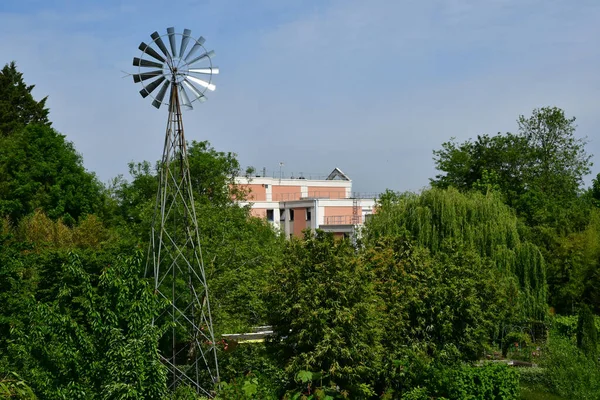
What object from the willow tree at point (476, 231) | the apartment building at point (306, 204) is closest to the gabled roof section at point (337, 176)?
the apartment building at point (306, 204)

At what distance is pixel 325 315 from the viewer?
16297 mm

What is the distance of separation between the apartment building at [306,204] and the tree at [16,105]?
15.2 m

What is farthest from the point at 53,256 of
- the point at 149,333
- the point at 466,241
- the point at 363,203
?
the point at 363,203

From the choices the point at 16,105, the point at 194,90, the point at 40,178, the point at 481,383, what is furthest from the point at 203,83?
the point at 16,105

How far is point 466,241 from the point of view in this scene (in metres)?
28.5

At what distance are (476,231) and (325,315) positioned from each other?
14120 millimetres

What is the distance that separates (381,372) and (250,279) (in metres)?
4.55

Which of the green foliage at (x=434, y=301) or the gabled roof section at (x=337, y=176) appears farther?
the gabled roof section at (x=337, y=176)

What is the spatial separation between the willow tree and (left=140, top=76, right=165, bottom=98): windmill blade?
14.7m

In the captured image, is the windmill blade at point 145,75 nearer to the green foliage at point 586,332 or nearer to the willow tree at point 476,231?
the willow tree at point 476,231

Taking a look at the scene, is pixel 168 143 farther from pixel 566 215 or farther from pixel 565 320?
pixel 566 215

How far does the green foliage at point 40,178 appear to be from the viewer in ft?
115

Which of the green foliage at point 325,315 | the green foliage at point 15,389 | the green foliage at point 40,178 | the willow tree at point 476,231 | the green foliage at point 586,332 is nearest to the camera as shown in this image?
the green foliage at point 15,389

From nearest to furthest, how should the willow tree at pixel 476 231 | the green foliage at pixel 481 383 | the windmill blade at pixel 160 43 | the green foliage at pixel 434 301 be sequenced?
1. the windmill blade at pixel 160 43
2. the green foliage at pixel 481 383
3. the green foliage at pixel 434 301
4. the willow tree at pixel 476 231
